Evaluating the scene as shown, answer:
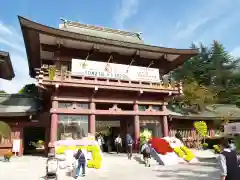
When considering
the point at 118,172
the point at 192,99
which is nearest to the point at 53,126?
the point at 118,172

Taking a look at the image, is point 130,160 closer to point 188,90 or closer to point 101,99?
point 101,99

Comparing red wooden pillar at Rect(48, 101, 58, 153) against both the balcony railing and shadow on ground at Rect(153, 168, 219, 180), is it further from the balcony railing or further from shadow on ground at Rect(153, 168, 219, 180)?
shadow on ground at Rect(153, 168, 219, 180)

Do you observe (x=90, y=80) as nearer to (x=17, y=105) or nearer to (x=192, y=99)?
(x=17, y=105)

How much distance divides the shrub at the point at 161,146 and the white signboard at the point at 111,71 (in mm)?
5647

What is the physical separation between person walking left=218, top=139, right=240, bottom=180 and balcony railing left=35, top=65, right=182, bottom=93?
41.7ft

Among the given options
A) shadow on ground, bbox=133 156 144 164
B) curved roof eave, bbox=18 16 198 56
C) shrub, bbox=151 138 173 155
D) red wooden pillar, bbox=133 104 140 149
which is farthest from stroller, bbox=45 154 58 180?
curved roof eave, bbox=18 16 198 56

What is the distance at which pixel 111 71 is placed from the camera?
61.9 ft

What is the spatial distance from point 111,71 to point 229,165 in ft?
46.3

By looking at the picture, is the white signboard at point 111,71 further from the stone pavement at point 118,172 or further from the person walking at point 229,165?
the person walking at point 229,165

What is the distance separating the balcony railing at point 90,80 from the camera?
16359 mm

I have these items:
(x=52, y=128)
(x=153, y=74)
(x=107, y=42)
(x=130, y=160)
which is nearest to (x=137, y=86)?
(x=153, y=74)

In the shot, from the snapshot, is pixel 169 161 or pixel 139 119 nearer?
pixel 169 161

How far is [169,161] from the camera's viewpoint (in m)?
15.0

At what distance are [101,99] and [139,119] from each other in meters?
3.80
